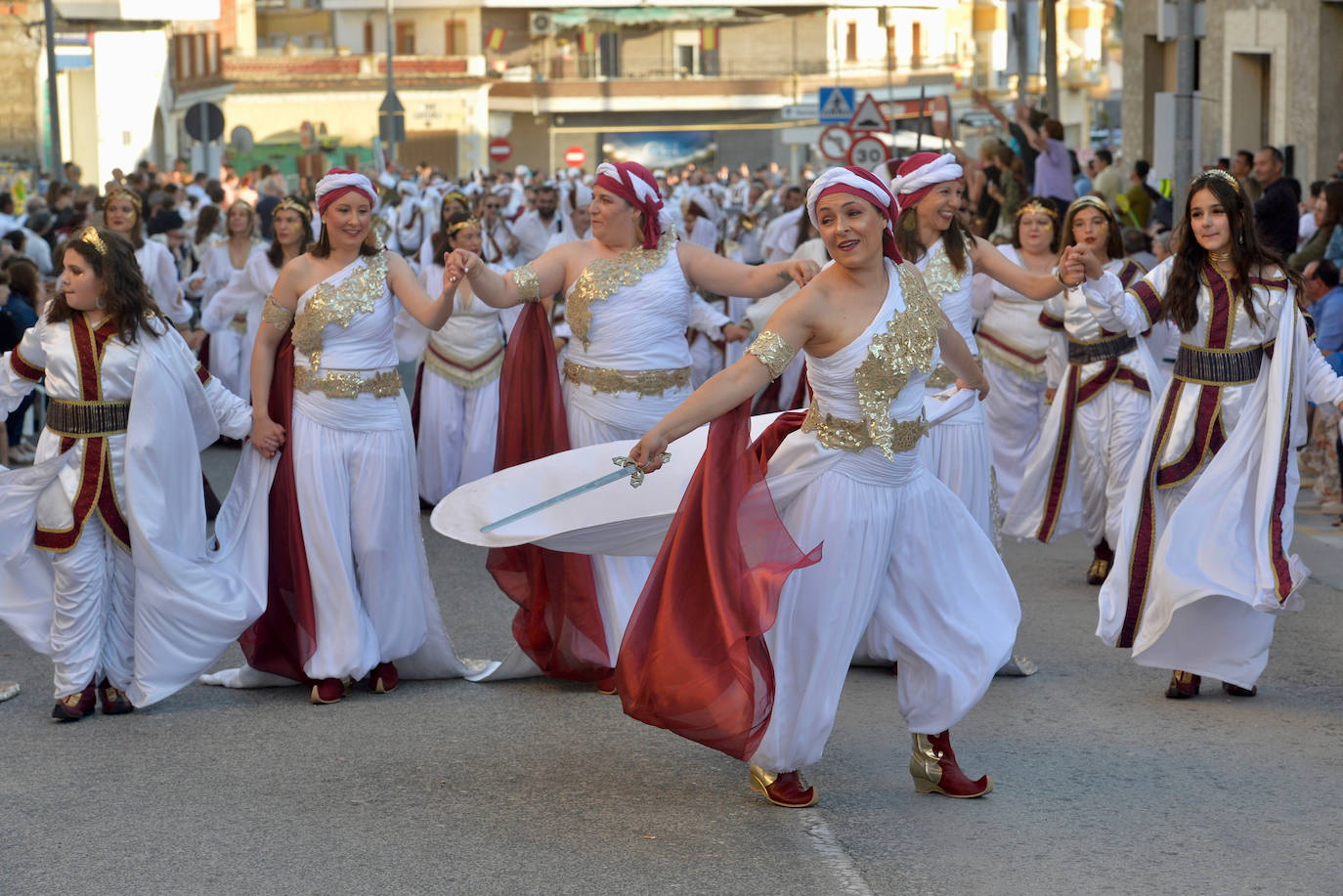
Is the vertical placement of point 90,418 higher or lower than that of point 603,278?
lower

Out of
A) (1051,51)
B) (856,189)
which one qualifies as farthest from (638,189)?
(1051,51)

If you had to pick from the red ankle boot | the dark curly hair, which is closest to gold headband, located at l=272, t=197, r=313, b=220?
the dark curly hair

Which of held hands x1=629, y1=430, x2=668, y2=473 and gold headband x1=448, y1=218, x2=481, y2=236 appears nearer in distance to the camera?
held hands x1=629, y1=430, x2=668, y2=473

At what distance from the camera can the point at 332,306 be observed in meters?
6.97

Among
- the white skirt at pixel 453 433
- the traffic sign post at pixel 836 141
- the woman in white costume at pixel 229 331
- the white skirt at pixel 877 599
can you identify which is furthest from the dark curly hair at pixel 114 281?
the traffic sign post at pixel 836 141

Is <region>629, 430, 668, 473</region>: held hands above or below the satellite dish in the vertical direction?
below

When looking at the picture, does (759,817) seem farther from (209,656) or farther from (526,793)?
(209,656)

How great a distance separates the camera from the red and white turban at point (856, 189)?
5383mm

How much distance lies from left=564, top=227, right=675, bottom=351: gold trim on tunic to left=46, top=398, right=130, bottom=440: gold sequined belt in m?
1.67

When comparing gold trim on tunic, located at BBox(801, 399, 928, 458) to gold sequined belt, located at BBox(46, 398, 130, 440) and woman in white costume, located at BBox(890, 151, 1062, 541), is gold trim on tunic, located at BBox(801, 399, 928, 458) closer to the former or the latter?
woman in white costume, located at BBox(890, 151, 1062, 541)

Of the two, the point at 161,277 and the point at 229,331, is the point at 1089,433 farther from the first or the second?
the point at 229,331

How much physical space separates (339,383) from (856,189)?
2.45 meters

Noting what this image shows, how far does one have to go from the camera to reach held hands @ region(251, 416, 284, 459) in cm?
707

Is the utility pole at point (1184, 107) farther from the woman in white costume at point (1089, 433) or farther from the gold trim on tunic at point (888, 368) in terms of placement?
the gold trim on tunic at point (888, 368)
